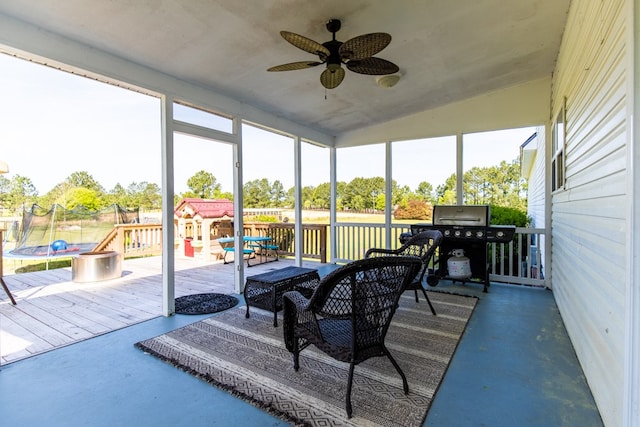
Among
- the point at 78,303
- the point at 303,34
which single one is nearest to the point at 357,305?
the point at 303,34

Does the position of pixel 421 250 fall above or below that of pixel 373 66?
below

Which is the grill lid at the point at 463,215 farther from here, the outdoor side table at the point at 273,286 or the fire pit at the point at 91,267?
the fire pit at the point at 91,267

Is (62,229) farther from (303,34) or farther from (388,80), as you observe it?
(388,80)

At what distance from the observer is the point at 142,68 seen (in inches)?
117

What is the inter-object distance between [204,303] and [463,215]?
376 centimetres

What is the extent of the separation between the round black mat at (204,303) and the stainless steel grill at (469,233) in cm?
287

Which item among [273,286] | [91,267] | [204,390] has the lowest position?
[204,390]

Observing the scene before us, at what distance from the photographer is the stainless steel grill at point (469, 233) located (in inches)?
164

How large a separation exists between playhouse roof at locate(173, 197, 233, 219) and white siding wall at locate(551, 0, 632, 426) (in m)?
5.97

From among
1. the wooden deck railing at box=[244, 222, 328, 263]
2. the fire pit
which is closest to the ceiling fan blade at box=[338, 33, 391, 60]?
the wooden deck railing at box=[244, 222, 328, 263]

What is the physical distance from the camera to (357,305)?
5.62 feet

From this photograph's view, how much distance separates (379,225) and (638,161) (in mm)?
4613

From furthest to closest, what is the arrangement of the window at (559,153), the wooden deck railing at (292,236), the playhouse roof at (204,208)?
1. the playhouse roof at (204,208)
2. the wooden deck railing at (292,236)
3. the window at (559,153)

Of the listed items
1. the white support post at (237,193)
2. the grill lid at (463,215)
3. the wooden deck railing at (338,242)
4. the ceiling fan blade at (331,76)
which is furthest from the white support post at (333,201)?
the ceiling fan blade at (331,76)
